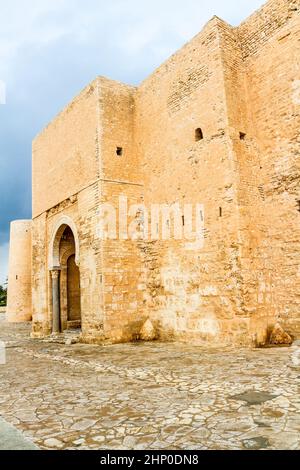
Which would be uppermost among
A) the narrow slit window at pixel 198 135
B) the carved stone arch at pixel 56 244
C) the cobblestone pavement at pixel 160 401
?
the narrow slit window at pixel 198 135

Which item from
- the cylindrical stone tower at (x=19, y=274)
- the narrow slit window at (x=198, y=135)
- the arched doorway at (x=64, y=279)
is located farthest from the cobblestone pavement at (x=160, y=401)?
the cylindrical stone tower at (x=19, y=274)

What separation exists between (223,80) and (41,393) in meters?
7.81

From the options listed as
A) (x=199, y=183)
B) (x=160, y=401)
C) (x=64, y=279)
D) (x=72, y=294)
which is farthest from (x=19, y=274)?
(x=160, y=401)

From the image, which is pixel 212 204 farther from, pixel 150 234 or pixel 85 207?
pixel 85 207

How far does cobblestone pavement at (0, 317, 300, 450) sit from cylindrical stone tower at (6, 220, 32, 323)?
52.4ft

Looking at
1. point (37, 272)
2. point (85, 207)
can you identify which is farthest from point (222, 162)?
point (37, 272)

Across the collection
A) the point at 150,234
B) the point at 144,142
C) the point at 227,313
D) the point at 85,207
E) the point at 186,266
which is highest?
the point at 144,142

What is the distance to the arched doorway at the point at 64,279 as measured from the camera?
1391 centimetres

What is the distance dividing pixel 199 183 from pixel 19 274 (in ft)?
55.2

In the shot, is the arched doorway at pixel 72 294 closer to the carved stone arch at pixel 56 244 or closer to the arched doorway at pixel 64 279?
the arched doorway at pixel 64 279

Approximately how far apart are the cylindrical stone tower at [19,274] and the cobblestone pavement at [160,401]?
16.0 m

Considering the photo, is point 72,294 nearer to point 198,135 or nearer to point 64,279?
point 64,279

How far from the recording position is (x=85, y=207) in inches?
467
